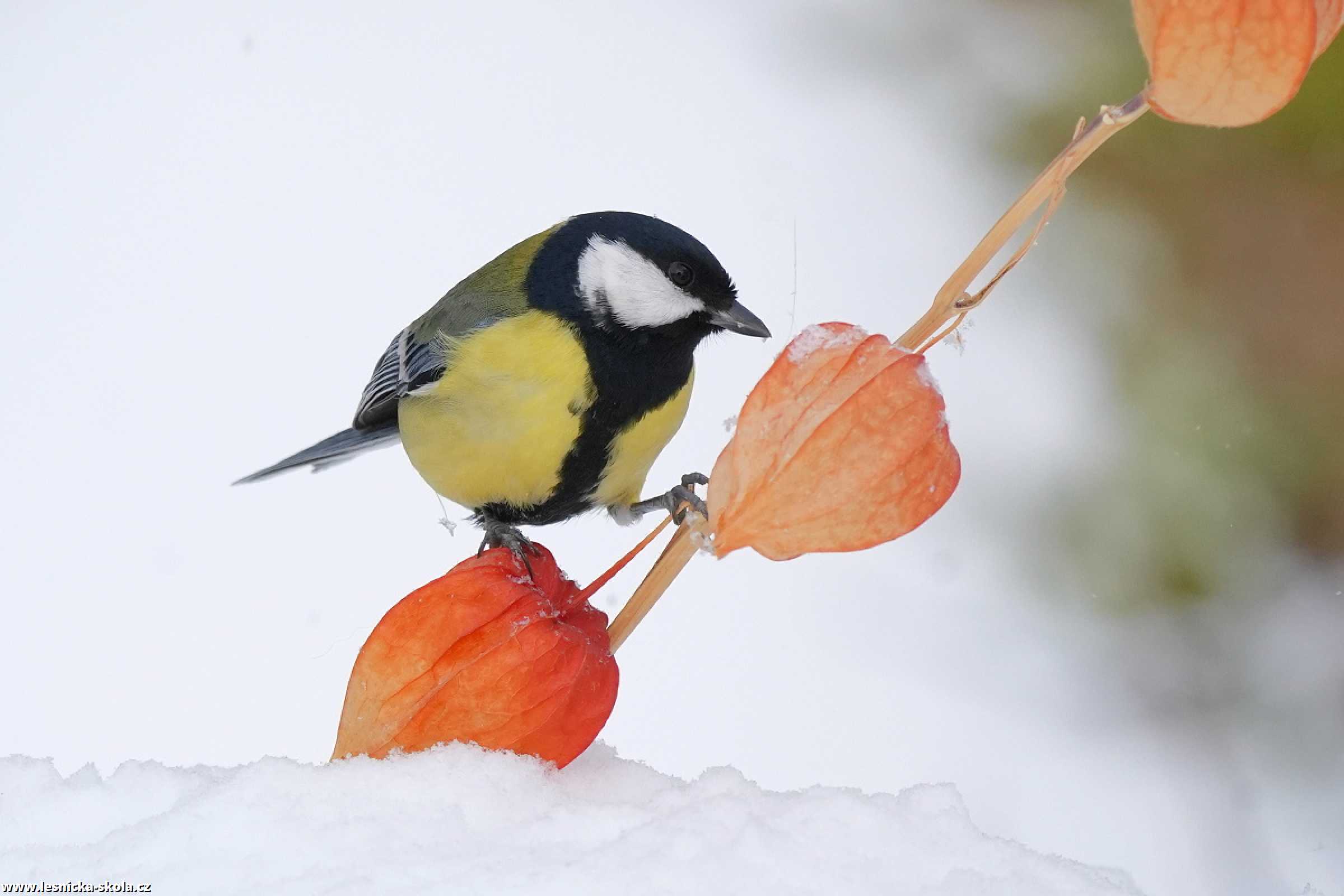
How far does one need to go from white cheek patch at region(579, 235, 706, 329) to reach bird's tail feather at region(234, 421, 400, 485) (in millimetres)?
334

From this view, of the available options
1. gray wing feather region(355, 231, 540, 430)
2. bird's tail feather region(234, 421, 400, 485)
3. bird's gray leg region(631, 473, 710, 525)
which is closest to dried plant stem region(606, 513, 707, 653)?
bird's gray leg region(631, 473, 710, 525)

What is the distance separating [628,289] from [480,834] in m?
0.50

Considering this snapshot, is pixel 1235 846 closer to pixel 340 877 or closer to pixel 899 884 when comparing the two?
pixel 899 884

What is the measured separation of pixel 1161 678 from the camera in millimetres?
1404

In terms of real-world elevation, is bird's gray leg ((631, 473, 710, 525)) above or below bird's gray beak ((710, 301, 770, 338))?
below

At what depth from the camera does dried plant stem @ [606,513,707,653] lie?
64 centimetres

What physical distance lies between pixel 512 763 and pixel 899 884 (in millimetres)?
202

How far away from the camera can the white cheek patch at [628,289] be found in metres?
0.96

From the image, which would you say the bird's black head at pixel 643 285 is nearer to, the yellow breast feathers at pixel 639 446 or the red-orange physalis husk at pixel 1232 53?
the yellow breast feathers at pixel 639 446

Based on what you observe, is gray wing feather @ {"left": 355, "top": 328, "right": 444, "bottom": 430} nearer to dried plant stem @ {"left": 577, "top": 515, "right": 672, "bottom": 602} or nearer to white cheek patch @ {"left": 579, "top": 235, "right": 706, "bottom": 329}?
white cheek patch @ {"left": 579, "top": 235, "right": 706, "bottom": 329}

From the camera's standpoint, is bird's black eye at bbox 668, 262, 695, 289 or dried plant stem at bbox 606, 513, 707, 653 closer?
dried plant stem at bbox 606, 513, 707, 653

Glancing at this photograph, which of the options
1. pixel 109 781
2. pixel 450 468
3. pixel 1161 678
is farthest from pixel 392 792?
pixel 1161 678

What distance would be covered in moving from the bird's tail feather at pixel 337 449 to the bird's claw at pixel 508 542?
0.27 meters

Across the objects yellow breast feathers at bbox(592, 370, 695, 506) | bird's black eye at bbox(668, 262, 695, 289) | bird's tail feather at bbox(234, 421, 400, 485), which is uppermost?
bird's tail feather at bbox(234, 421, 400, 485)
